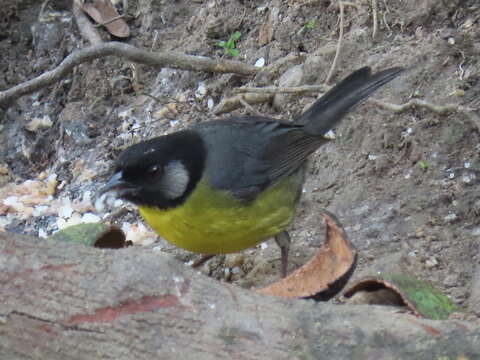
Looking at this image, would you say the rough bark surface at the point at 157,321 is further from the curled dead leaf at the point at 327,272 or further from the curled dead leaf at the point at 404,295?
the curled dead leaf at the point at 327,272

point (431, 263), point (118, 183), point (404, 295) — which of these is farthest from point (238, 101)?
point (404, 295)

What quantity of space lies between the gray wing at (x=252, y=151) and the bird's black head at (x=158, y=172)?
16 centimetres

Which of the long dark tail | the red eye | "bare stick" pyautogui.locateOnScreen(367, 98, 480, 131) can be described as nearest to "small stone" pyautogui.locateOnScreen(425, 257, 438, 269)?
"bare stick" pyautogui.locateOnScreen(367, 98, 480, 131)

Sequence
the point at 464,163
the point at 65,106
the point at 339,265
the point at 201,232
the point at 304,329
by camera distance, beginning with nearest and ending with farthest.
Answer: the point at 304,329 → the point at 339,265 → the point at 201,232 → the point at 464,163 → the point at 65,106

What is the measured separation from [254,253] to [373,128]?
957mm

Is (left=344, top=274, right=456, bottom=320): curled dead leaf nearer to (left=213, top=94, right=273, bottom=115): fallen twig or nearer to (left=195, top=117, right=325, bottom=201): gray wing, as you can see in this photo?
(left=195, top=117, right=325, bottom=201): gray wing

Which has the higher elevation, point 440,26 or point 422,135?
point 440,26

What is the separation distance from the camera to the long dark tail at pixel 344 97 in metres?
4.21

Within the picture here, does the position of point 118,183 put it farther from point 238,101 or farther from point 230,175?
point 238,101

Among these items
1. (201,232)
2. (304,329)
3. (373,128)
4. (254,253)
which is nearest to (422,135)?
(373,128)

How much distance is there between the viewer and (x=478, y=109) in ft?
13.6

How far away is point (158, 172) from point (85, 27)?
258cm

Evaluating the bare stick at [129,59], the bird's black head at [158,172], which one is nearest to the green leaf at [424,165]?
the bird's black head at [158,172]

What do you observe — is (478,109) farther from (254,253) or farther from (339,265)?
(339,265)
